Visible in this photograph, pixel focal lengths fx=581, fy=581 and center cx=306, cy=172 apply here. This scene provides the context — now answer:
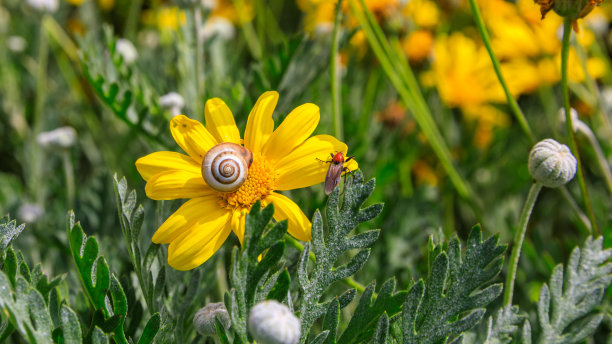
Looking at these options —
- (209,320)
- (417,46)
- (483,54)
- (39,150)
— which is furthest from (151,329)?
(483,54)

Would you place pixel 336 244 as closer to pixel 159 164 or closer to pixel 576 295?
pixel 159 164

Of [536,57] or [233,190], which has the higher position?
[536,57]

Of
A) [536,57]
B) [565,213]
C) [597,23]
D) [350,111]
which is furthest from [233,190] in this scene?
[597,23]

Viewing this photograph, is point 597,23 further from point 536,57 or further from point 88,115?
point 88,115

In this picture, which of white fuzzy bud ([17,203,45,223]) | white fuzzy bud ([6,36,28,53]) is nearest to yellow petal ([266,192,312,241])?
white fuzzy bud ([17,203,45,223])

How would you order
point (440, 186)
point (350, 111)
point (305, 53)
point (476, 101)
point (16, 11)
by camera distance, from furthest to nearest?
point (16, 11) < point (476, 101) < point (440, 186) < point (350, 111) < point (305, 53)

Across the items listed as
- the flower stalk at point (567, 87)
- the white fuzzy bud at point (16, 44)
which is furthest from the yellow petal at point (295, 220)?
the white fuzzy bud at point (16, 44)
